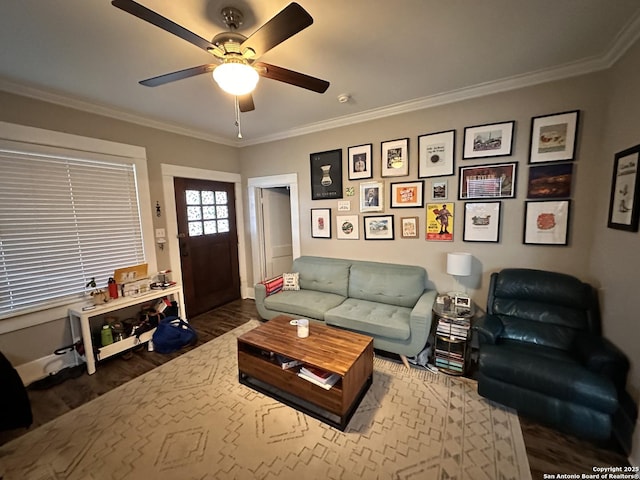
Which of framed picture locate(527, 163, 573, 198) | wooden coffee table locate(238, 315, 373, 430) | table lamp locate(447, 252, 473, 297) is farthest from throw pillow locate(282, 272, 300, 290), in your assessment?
framed picture locate(527, 163, 573, 198)

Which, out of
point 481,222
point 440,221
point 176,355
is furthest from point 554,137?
point 176,355

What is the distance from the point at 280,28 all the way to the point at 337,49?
798 millimetres

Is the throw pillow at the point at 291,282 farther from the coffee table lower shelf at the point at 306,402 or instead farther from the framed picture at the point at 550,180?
the framed picture at the point at 550,180

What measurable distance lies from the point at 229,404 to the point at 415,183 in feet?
9.35

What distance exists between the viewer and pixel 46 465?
5.13 ft

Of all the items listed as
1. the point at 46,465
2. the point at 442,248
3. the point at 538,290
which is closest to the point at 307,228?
the point at 442,248

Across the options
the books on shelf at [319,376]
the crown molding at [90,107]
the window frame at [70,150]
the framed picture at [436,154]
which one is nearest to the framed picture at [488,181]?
the framed picture at [436,154]

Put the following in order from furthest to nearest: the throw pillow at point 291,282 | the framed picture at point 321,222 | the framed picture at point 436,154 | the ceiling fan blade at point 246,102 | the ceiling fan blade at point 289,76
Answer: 1. the framed picture at point 321,222
2. the throw pillow at point 291,282
3. the framed picture at point 436,154
4. the ceiling fan blade at point 246,102
5. the ceiling fan blade at point 289,76

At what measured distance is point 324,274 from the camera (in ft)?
11.1

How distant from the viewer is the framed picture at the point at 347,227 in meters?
3.43

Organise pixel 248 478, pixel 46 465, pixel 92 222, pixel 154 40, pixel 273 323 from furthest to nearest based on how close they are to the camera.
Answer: pixel 92 222 < pixel 273 323 < pixel 154 40 < pixel 46 465 < pixel 248 478

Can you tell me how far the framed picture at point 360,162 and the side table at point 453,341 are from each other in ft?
6.08

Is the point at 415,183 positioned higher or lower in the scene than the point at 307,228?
higher

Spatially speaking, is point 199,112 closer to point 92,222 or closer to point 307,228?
point 92,222
